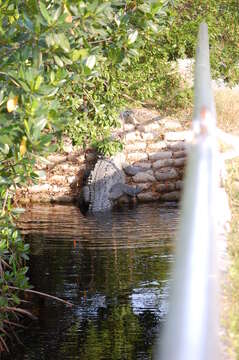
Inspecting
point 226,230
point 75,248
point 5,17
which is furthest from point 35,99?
point 75,248

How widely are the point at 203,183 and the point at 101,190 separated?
13.0 m

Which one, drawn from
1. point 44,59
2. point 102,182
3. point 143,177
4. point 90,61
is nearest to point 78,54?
point 90,61

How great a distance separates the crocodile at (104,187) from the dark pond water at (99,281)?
108 centimetres

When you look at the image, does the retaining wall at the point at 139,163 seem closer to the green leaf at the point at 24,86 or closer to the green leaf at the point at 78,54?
the green leaf at the point at 78,54

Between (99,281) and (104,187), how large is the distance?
19.8 feet

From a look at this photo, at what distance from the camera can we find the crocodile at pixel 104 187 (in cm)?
1521

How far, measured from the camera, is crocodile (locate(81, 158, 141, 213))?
1521cm

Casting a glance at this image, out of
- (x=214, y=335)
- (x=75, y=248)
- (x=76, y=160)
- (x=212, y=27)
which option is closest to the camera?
(x=214, y=335)

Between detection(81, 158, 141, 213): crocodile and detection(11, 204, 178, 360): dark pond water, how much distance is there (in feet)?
3.53

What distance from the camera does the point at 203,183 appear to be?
7.66 feet

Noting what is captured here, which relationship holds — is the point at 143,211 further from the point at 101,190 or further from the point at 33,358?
the point at 33,358

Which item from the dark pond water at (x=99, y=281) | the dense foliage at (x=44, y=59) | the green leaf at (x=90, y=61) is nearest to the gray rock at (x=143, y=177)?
the dark pond water at (x=99, y=281)

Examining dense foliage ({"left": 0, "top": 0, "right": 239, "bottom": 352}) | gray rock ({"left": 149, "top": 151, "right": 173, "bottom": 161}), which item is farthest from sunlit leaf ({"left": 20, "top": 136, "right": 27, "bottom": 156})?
gray rock ({"left": 149, "top": 151, "right": 173, "bottom": 161})

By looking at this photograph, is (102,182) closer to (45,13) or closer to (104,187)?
(104,187)
